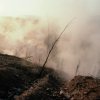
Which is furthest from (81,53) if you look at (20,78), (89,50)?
(20,78)

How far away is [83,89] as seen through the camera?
2570 cm

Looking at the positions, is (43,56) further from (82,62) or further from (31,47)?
(82,62)

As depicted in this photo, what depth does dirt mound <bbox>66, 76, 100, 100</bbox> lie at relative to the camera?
923 inches

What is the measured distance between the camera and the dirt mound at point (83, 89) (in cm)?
2344

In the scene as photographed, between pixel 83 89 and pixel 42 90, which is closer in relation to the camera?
pixel 83 89

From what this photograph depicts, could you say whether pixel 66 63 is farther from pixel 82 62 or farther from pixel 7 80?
pixel 7 80

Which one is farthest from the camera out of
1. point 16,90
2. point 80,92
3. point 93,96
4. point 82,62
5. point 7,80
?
point 82,62

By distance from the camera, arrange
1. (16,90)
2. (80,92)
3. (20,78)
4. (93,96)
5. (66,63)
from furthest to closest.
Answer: (66,63), (20,78), (16,90), (80,92), (93,96)

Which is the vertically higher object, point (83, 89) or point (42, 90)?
point (83, 89)

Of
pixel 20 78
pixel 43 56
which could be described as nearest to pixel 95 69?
pixel 43 56

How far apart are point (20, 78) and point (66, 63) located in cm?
12900

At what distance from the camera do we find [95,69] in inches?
6403

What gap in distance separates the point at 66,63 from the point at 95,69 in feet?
57.0

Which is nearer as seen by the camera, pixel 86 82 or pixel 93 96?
pixel 93 96
